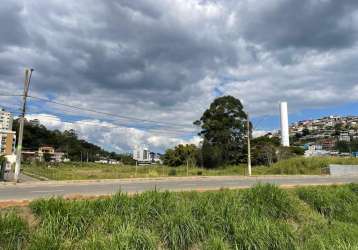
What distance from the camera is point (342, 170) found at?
4609cm

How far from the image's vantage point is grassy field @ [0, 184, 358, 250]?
8.30 metres

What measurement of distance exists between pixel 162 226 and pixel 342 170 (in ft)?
138

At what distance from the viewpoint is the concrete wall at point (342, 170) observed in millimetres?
45159

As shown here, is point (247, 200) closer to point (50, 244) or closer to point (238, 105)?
point (50, 244)

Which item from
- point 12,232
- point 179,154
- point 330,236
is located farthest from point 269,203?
point 179,154

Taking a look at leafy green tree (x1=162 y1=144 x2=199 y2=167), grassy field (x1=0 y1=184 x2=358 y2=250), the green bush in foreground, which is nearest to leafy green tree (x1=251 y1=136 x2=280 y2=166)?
leafy green tree (x1=162 y1=144 x2=199 y2=167)

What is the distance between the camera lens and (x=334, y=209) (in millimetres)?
14859

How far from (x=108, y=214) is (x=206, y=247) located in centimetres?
269

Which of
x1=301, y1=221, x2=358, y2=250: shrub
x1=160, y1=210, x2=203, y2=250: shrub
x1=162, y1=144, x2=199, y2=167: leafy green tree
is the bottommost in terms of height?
x1=301, y1=221, x2=358, y2=250: shrub

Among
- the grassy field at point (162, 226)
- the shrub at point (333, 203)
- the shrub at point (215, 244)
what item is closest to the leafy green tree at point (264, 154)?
the shrub at point (333, 203)

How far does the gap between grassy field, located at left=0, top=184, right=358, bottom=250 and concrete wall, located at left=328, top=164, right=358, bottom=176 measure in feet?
116

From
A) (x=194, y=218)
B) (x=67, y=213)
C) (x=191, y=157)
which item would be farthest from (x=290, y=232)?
(x=191, y=157)

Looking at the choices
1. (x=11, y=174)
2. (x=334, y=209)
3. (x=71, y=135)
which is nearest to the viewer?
(x=334, y=209)

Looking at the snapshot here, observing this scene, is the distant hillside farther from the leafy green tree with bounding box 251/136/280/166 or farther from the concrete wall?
the concrete wall
